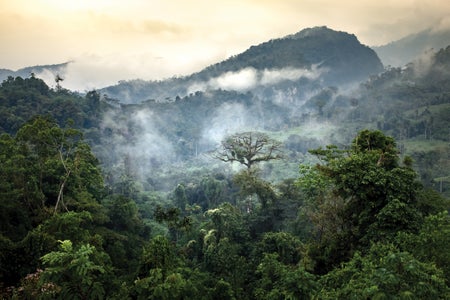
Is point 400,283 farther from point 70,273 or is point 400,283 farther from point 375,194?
point 375,194

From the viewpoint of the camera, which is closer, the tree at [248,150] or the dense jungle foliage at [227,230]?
the dense jungle foliage at [227,230]

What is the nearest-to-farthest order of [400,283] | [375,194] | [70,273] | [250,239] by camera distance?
1. [400,283]
2. [70,273]
3. [375,194]
4. [250,239]

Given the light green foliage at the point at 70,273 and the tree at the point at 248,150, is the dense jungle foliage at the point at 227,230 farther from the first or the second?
the tree at the point at 248,150

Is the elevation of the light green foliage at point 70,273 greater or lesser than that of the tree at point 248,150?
greater

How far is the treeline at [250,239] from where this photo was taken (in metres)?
10.2

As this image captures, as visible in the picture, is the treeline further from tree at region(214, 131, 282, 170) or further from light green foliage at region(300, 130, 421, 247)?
tree at region(214, 131, 282, 170)

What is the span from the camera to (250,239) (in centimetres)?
3238

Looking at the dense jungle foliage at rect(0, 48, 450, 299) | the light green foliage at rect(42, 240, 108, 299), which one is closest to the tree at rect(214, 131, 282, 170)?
the dense jungle foliage at rect(0, 48, 450, 299)

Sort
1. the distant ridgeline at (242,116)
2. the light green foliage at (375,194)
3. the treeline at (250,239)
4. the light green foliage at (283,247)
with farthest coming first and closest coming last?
the distant ridgeline at (242,116) → the light green foliage at (283,247) → the light green foliage at (375,194) → the treeline at (250,239)

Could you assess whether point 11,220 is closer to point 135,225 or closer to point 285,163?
point 135,225

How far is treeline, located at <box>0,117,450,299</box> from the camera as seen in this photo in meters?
10.2

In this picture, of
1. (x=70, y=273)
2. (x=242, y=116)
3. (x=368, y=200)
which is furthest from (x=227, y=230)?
(x=242, y=116)

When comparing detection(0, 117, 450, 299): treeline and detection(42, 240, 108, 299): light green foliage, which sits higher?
detection(42, 240, 108, 299): light green foliage

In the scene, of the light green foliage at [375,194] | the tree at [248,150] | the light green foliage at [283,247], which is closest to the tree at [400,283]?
the light green foliage at [375,194]
